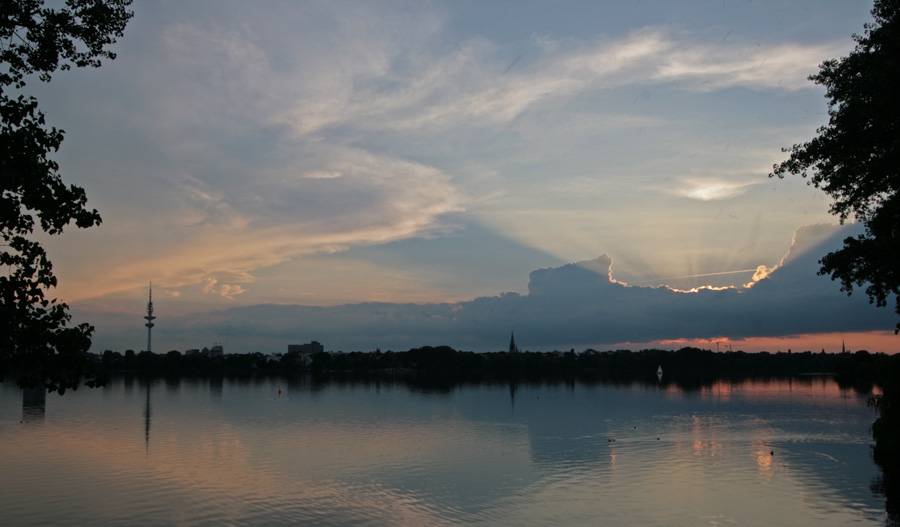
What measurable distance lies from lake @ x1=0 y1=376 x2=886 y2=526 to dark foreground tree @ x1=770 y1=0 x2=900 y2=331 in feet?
50.5

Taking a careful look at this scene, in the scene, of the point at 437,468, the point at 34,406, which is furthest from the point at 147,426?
the point at 437,468

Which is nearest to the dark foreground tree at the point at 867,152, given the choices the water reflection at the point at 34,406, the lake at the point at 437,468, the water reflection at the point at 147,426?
the lake at the point at 437,468

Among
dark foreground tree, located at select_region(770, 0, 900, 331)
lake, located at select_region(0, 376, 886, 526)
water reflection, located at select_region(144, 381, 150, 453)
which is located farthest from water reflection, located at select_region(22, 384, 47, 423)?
dark foreground tree, located at select_region(770, 0, 900, 331)

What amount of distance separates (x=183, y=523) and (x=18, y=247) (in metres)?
22.4

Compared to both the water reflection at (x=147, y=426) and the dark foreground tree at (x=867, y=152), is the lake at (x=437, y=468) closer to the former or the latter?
the water reflection at (x=147, y=426)

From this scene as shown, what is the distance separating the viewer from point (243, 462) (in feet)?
180

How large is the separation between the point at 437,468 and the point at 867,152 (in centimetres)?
3604

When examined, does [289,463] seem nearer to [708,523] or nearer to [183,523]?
Result: [183,523]

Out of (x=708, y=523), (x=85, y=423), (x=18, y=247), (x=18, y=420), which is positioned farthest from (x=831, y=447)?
(x=18, y=420)

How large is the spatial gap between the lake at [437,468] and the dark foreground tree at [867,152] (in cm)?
1539

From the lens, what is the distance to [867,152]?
29.3 m

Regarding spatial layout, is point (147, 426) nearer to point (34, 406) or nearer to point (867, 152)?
point (34, 406)

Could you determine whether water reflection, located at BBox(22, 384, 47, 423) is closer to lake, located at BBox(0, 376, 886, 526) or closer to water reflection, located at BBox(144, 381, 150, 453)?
lake, located at BBox(0, 376, 886, 526)

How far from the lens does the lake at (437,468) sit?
38125mm
